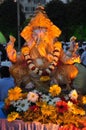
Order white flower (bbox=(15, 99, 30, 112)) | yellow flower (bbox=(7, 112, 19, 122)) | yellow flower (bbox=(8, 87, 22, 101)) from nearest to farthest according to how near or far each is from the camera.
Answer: yellow flower (bbox=(7, 112, 19, 122)) → white flower (bbox=(15, 99, 30, 112)) → yellow flower (bbox=(8, 87, 22, 101))

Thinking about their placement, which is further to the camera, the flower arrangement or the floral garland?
the floral garland

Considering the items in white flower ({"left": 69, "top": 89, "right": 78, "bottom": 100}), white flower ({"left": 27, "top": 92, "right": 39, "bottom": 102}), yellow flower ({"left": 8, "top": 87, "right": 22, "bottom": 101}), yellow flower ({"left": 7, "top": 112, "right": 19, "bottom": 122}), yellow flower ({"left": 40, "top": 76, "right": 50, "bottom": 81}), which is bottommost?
yellow flower ({"left": 40, "top": 76, "right": 50, "bottom": 81})

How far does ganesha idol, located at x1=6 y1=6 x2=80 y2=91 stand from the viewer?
6.97 meters

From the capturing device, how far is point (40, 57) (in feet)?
23.1

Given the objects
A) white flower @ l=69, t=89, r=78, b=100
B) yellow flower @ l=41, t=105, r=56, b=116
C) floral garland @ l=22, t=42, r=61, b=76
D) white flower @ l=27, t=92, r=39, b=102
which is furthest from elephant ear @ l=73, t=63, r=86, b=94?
yellow flower @ l=41, t=105, r=56, b=116

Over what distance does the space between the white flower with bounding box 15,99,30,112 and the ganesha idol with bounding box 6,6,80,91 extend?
100cm

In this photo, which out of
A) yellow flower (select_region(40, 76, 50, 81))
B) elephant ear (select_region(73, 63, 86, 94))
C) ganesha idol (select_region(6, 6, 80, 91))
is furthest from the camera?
elephant ear (select_region(73, 63, 86, 94))

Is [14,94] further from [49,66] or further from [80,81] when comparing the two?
[80,81]

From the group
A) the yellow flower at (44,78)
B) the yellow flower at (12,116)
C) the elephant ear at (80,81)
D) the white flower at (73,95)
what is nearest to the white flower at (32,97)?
the yellow flower at (12,116)

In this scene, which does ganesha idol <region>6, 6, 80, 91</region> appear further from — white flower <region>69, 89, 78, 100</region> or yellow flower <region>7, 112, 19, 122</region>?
yellow flower <region>7, 112, 19, 122</region>

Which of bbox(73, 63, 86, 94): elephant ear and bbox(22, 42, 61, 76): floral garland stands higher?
bbox(22, 42, 61, 76): floral garland

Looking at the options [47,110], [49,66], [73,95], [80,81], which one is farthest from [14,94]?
[80,81]

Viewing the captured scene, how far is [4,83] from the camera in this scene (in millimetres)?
8266

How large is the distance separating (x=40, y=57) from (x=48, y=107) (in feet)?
4.55
